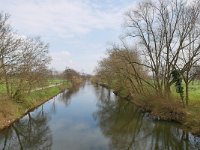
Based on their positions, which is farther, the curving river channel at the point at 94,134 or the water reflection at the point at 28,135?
the water reflection at the point at 28,135

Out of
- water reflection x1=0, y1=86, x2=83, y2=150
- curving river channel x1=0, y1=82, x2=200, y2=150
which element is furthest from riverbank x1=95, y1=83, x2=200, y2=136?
water reflection x1=0, y1=86, x2=83, y2=150

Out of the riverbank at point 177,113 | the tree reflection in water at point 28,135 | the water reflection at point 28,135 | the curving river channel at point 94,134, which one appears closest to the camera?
the curving river channel at point 94,134

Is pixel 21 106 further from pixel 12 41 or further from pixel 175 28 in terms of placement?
pixel 175 28

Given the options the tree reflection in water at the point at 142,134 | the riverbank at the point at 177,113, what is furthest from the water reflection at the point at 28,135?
the riverbank at the point at 177,113

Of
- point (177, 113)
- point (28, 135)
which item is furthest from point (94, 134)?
point (177, 113)

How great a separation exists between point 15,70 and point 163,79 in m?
18.3

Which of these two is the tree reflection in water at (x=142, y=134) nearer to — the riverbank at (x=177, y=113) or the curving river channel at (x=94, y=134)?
the curving river channel at (x=94, y=134)

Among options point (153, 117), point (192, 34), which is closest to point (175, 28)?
point (192, 34)

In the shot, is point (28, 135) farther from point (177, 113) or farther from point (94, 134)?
point (177, 113)

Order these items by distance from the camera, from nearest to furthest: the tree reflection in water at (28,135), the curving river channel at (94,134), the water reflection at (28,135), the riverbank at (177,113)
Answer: the curving river channel at (94,134) → the water reflection at (28,135) → the tree reflection in water at (28,135) → the riverbank at (177,113)

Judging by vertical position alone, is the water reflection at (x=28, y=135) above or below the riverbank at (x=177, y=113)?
below

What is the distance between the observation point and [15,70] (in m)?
30.9

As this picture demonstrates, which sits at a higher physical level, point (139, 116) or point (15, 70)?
point (15, 70)

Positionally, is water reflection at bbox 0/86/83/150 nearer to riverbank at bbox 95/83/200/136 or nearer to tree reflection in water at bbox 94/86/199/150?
tree reflection in water at bbox 94/86/199/150
